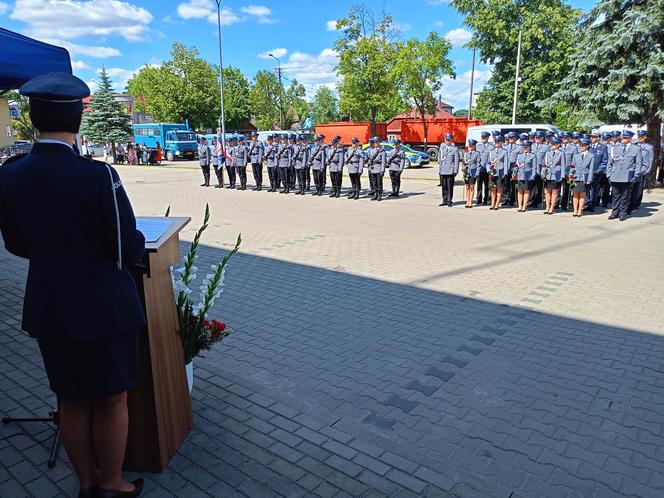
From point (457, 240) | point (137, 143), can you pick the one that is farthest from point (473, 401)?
point (137, 143)

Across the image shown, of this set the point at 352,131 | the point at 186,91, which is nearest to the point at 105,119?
the point at 186,91

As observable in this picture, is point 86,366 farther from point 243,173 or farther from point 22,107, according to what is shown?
point 243,173

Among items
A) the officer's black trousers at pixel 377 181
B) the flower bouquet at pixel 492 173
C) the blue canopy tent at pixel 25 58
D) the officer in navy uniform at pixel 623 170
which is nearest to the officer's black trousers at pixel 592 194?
the officer in navy uniform at pixel 623 170

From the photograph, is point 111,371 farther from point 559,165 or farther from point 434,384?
point 559,165

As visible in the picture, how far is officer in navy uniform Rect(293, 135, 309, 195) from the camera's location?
55.7 feet

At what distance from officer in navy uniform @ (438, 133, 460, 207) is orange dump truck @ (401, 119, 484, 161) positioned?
19136mm

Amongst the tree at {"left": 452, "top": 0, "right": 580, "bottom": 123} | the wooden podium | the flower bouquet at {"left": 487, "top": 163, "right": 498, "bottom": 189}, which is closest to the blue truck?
the tree at {"left": 452, "top": 0, "right": 580, "bottom": 123}

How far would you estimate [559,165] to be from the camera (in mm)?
12008

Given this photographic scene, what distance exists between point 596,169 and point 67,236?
12.4 meters

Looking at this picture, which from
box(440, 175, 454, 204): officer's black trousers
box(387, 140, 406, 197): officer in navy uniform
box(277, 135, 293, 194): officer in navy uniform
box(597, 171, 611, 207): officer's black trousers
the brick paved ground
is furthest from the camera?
box(277, 135, 293, 194): officer in navy uniform

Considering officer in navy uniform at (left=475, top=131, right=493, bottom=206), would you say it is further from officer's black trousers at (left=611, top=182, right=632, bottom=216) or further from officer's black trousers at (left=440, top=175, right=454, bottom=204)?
officer's black trousers at (left=611, top=182, right=632, bottom=216)

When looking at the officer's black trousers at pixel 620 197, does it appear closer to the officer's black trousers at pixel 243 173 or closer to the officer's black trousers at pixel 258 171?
the officer's black trousers at pixel 258 171

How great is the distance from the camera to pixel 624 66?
16.7 m

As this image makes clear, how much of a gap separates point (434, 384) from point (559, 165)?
379 inches
